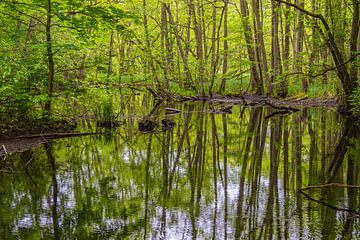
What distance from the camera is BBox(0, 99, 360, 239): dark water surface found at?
4.40m

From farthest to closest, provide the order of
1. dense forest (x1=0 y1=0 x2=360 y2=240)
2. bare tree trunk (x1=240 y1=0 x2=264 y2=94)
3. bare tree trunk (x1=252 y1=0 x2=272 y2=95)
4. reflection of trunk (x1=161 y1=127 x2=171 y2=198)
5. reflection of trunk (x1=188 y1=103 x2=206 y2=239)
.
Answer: bare tree trunk (x1=240 y1=0 x2=264 y2=94)
bare tree trunk (x1=252 y1=0 x2=272 y2=95)
reflection of trunk (x1=161 y1=127 x2=171 y2=198)
reflection of trunk (x1=188 y1=103 x2=206 y2=239)
dense forest (x1=0 y1=0 x2=360 y2=240)

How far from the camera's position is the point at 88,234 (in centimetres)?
430

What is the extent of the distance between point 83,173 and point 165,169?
1.40 m

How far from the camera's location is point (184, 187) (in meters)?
6.02

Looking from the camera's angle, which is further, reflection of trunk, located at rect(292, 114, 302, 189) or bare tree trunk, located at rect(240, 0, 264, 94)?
bare tree trunk, located at rect(240, 0, 264, 94)

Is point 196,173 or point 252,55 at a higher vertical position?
point 252,55

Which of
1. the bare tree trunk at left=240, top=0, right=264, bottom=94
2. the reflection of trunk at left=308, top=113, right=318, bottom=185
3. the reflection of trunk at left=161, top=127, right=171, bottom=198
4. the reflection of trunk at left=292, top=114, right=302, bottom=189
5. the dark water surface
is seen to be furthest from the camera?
the bare tree trunk at left=240, top=0, right=264, bottom=94

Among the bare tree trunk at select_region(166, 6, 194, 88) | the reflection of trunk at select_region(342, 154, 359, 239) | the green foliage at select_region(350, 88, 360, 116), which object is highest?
the bare tree trunk at select_region(166, 6, 194, 88)

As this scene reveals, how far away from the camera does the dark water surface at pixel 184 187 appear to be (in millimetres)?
4402

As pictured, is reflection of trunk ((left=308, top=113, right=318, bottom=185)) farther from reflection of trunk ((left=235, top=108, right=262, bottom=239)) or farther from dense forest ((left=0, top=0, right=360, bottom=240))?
reflection of trunk ((left=235, top=108, right=262, bottom=239))

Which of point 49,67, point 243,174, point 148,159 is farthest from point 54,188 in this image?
point 49,67

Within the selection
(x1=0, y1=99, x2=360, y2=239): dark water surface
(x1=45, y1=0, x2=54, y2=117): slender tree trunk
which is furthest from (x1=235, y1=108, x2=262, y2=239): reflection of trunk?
(x1=45, y1=0, x2=54, y2=117): slender tree trunk

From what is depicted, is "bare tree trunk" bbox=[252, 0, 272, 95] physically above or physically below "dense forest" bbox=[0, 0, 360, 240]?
above

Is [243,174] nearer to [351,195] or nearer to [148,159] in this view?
[351,195]
